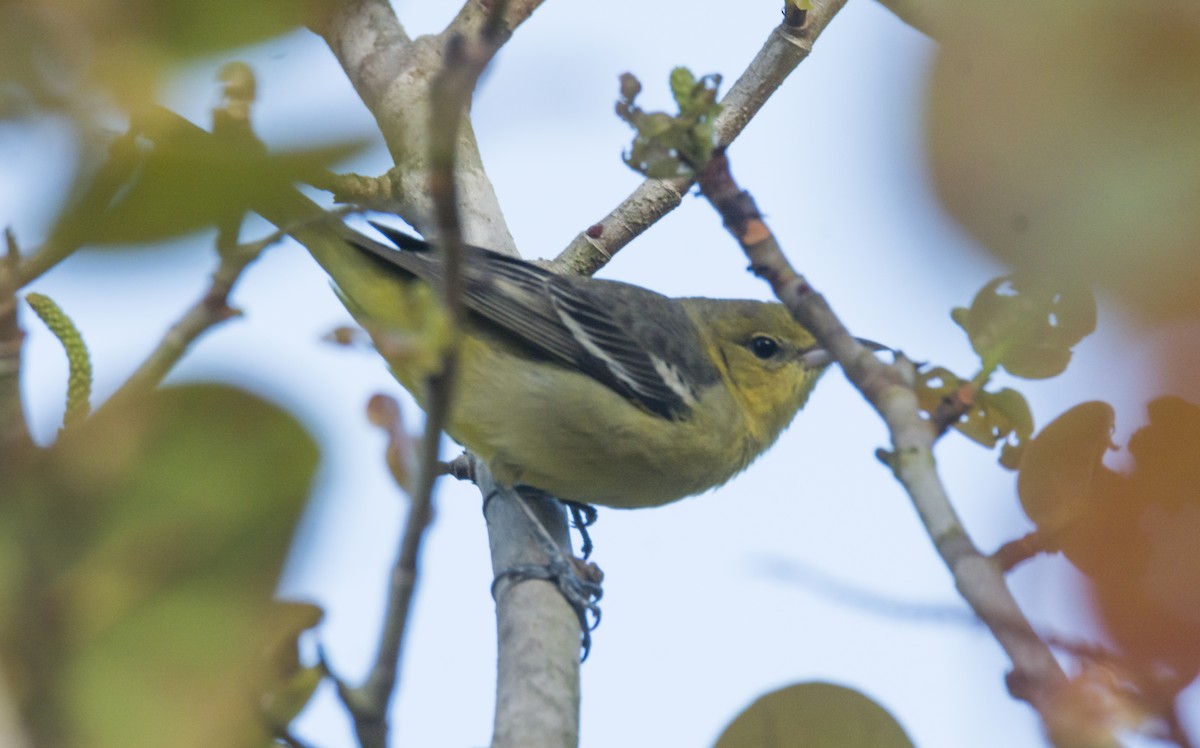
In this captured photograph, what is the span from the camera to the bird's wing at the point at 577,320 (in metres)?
4.22

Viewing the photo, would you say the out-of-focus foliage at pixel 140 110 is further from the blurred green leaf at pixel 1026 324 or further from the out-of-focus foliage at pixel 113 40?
the blurred green leaf at pixel 1026 324

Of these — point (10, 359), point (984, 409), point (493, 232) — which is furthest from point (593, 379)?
point (10, 359)

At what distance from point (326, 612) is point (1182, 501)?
731 millimetres

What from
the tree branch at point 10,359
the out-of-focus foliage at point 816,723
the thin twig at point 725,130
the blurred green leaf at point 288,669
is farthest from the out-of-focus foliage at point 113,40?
the thin twig at point 725,130

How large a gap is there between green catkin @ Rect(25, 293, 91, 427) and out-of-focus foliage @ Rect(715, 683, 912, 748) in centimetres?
74

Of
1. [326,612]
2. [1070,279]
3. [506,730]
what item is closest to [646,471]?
[506,730]

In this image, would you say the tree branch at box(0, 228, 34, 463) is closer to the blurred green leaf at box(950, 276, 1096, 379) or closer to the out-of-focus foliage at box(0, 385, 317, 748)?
the out-of-focus foliage at box(0, 385, 317, 748)

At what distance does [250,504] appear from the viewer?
0.92 meters

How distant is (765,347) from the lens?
5.29 metres

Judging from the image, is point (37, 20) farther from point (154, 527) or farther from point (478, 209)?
point (478, 209)

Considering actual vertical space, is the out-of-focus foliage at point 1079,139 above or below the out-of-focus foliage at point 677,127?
below

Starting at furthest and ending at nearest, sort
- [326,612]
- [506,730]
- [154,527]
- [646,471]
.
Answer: [646,471]
[506,730]
[326,612]
[154,527]

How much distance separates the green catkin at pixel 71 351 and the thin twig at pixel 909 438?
790 mm

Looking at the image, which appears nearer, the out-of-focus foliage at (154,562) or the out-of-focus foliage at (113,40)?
the out-of-focus foliage at (113,40)
